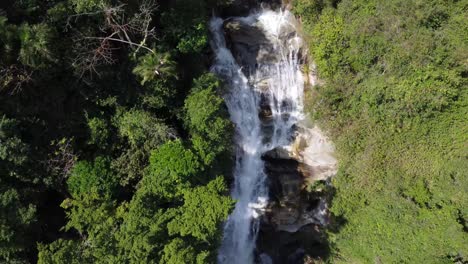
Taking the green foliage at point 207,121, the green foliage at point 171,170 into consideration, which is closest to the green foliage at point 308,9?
the green foliage at point 207,121

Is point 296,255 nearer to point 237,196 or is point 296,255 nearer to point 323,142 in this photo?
point 237,196

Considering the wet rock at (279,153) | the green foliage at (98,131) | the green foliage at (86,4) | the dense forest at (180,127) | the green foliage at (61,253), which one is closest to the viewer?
the green foliage at (61,253)

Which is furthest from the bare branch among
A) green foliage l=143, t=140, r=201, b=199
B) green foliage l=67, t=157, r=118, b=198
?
green foliage l=143, t=140, r=201, b=199

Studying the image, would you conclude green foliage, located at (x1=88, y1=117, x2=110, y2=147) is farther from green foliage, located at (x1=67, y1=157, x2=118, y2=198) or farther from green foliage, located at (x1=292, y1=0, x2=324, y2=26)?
green foliage, located at (x1=292, y1=0, x2=324, y2=26)

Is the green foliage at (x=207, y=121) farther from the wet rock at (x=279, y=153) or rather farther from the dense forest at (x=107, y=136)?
the wet rock at (x=279, y=153)

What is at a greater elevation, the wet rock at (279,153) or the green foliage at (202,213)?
the wet rock at (279,153)

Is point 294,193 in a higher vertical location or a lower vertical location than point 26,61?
lower

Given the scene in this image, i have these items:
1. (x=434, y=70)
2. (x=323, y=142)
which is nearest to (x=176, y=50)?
(x=323, y=142)

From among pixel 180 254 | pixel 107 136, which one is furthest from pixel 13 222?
pixel 180 254
